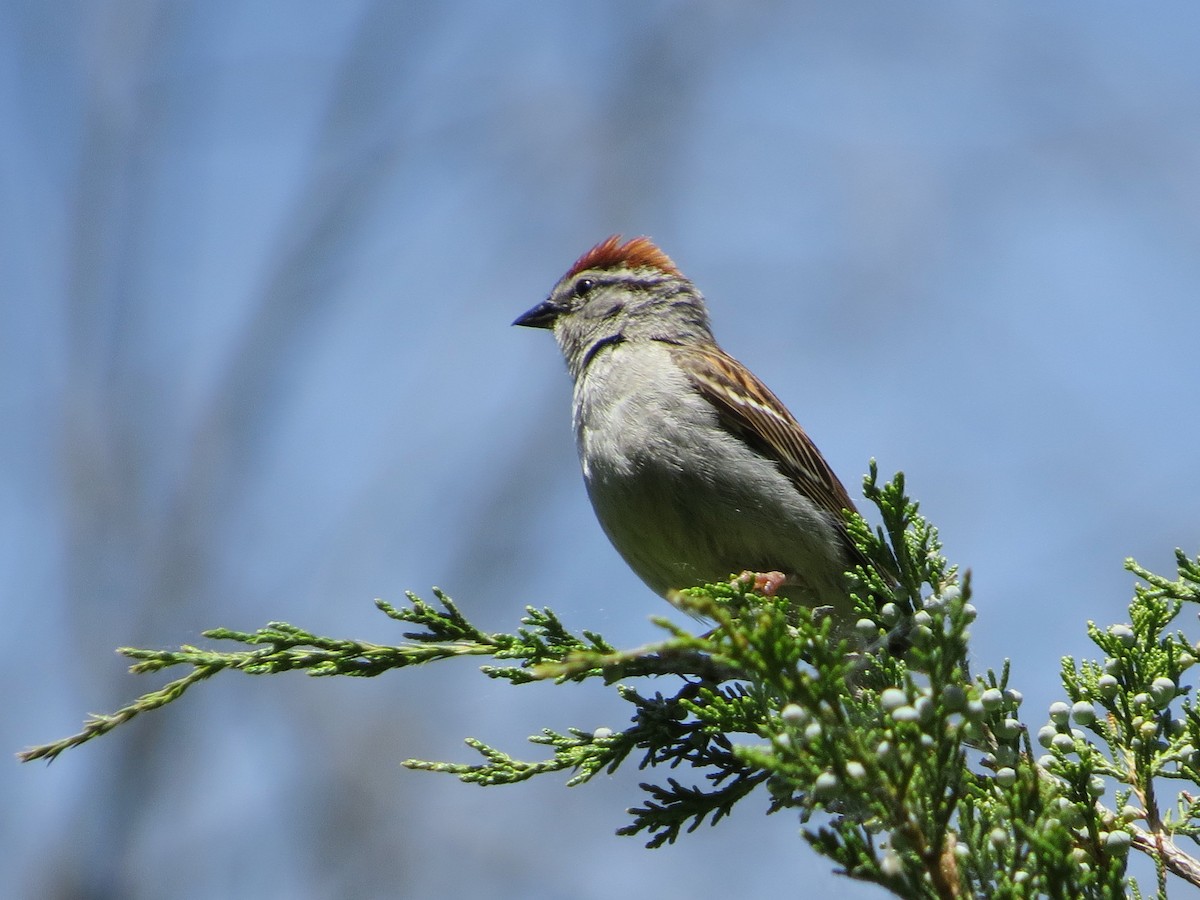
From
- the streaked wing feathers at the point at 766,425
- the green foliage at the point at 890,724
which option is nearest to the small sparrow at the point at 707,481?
the streaked wing feathers at the point at 766,425

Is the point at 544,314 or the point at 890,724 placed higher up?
the point at 544,314

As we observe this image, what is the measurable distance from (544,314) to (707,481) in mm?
1982

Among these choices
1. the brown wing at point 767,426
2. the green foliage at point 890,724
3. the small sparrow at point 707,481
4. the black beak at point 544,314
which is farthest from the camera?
the black beak at point 544,314

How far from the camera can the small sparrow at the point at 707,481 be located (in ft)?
12.6

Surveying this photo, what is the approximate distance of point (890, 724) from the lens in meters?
1.88

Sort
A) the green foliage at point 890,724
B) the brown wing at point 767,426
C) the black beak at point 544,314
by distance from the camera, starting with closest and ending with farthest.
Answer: the green foliage at point 890,724 < the brown wing at point 767,426 < the black beak at point 544,314

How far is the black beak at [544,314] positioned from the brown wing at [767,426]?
3.69 ft

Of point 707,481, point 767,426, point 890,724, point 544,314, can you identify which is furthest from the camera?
point 544,314

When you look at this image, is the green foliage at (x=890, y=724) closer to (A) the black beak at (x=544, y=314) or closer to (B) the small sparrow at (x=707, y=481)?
(B) the small sparrow at (x=707, y=481)

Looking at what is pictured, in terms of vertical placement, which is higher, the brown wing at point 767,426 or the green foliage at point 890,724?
the brown wing at point 767,426

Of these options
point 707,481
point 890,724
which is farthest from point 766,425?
point 890,724

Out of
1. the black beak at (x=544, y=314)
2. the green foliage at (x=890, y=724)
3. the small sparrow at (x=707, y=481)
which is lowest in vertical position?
the green foliage at (x=890, y=724)

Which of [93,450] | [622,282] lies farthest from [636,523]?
[93,450]

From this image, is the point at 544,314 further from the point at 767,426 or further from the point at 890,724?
the point at 890,724
